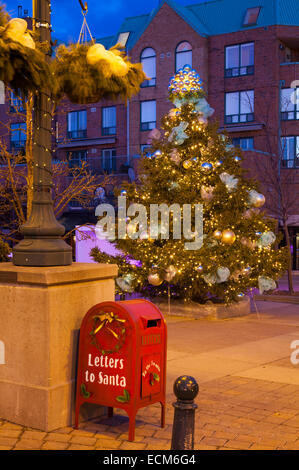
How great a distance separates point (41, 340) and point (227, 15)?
35174 mm

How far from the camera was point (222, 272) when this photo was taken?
42.2 ft

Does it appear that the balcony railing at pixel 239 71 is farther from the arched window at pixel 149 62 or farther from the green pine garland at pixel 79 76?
the green pine garland at pixel 79 76

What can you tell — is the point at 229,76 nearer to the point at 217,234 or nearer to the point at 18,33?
the point at 217,234

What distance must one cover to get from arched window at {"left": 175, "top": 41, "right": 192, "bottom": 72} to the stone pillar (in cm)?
3227

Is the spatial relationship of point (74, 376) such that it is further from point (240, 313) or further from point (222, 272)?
point (240, 313)

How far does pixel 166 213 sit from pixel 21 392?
8.67m

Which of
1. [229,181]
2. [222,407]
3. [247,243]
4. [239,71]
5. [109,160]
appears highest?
[239,71]

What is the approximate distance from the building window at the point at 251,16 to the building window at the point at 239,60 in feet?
4.76

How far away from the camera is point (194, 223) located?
1386 centimetres

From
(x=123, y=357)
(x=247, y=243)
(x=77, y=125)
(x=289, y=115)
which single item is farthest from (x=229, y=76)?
(x=123, y=357)

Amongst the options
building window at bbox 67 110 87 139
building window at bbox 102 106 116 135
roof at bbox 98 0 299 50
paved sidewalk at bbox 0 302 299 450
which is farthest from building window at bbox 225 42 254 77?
paved sidewalk at bbox 0 302 299 450

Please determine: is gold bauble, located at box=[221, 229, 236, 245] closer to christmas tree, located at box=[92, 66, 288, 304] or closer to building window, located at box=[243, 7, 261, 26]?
christmas tree, located at box=[92, 66, 288, 304]

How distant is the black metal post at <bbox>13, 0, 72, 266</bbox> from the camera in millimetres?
6145
